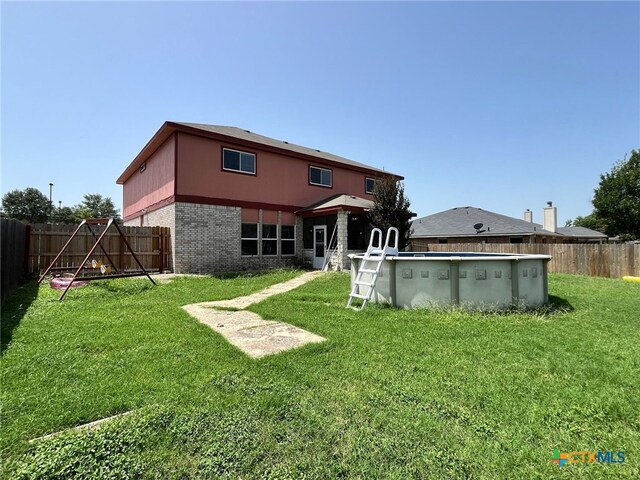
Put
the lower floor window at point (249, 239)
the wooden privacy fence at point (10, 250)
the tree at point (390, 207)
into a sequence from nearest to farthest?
the wooden privacy fence at point (10, 250) < the tree at point (390, 207) < the lower floor window at point (249, 239)

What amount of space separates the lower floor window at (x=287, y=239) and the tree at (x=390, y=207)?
430 cm

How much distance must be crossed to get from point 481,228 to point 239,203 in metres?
18.2

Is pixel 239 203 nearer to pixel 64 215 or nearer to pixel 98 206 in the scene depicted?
pixel 64 215

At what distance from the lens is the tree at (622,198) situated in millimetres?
28484

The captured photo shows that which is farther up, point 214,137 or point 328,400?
point 214,137

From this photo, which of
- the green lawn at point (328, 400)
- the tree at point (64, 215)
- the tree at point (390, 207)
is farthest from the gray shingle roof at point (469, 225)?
the tree at point (64, 215)

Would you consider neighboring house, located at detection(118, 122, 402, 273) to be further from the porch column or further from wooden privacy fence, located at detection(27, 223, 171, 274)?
wooden privacy fence, located at detection(27, 223, 171, 274)

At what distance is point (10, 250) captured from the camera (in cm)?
752

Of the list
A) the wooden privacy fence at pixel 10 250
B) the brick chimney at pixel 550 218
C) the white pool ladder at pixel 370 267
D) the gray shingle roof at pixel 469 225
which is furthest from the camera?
the brick chimney at pixel 550 218

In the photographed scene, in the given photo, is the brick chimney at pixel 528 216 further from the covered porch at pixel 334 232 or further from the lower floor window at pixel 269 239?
the lower floor window at pixel 269 239

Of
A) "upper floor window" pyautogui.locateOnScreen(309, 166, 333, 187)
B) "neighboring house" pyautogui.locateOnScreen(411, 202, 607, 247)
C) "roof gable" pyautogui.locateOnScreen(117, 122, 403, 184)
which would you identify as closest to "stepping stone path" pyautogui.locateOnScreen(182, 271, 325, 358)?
"roof gable" pyautogui.locateOnScreen(117, 122, 403, 184)

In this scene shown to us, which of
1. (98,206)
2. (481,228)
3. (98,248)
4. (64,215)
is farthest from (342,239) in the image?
(98,206)

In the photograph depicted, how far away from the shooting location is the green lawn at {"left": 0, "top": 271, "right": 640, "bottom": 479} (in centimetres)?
187

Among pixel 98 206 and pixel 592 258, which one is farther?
pixel 98 206
